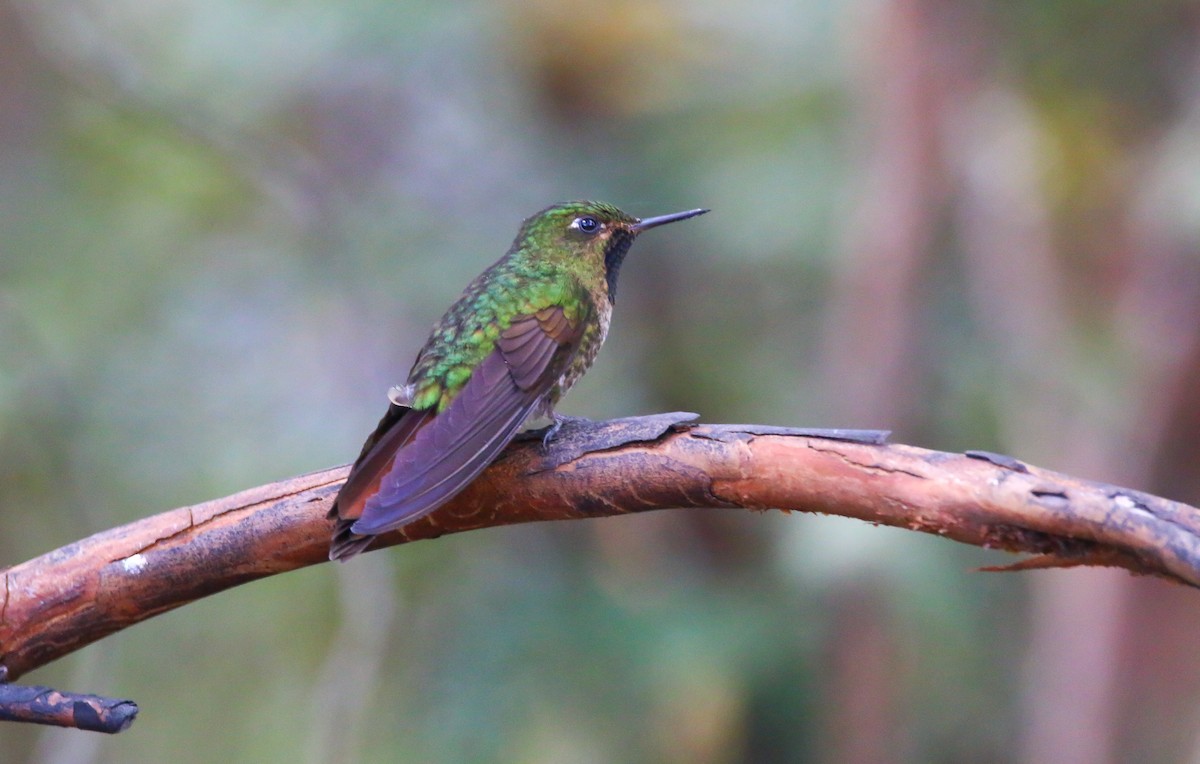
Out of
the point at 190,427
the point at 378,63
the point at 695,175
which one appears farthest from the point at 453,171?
the point at 190,427

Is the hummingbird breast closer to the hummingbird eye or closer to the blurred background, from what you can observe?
the hummingbird eye

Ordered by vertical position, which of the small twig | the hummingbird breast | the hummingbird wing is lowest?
the small twig

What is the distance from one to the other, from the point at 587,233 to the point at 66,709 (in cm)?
224

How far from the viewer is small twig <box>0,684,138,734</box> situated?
88.9 inches

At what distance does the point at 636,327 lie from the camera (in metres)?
6.71

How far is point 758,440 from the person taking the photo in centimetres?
246

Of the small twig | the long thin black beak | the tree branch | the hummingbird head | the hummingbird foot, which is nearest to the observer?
the tree branch

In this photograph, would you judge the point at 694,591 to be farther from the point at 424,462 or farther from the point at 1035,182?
the point at 424,462

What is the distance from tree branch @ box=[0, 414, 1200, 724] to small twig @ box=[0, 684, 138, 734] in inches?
13.7

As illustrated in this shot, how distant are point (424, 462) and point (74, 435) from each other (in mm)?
3995

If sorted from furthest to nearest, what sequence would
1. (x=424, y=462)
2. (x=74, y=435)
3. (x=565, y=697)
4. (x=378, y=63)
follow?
(x=378, y=63)
(x=74, y=435)
(x=565, y=697)
(x=424, y=462)

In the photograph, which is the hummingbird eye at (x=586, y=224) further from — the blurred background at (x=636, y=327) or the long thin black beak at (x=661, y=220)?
the blurred background at (x=636, y=327)

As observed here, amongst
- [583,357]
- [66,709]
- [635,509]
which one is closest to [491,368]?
[583,357]

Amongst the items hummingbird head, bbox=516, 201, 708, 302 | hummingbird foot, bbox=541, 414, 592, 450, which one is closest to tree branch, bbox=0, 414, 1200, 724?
hummingbird foot, bbox=541, 414, 592, 450
